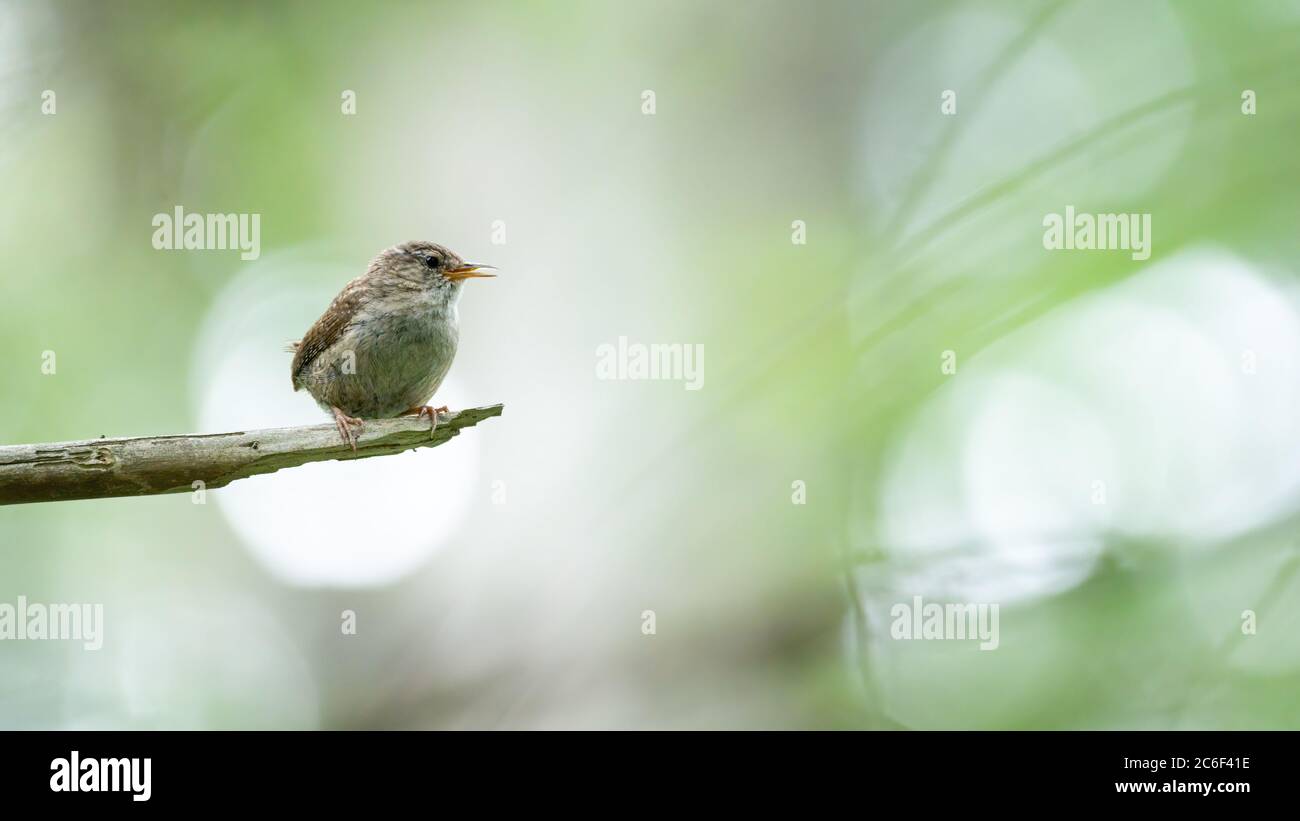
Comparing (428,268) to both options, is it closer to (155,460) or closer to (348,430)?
(348,430)

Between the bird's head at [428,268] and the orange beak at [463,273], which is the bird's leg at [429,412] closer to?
the bird's head at [428,268]

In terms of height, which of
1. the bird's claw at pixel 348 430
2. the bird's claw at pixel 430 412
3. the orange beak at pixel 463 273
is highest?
the orange beak at pixel 463 273

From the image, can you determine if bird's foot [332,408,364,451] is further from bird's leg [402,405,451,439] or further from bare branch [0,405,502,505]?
bird's leg [402,405,451,439]

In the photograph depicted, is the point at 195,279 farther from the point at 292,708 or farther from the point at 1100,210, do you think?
the point at 1100,210

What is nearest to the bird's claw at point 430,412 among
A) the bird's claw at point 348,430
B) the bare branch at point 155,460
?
the bare branch at point 155,460

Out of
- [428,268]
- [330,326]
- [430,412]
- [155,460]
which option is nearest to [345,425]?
[430,412]
